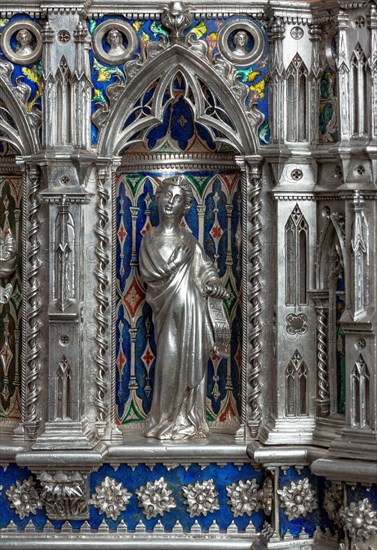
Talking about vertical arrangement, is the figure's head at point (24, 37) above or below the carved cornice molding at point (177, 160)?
above

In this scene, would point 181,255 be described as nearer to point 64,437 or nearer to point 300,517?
point 64,437

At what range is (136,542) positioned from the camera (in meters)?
10.9

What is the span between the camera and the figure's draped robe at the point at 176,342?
1119 cm

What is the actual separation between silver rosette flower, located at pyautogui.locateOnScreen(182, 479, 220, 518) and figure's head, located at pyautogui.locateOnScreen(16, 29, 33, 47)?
410 cm

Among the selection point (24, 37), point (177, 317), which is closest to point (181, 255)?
point (177, 317)

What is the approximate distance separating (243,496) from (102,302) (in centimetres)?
209

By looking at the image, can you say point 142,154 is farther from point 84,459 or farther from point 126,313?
point 84,459

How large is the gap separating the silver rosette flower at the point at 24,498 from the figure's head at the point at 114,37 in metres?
3.83

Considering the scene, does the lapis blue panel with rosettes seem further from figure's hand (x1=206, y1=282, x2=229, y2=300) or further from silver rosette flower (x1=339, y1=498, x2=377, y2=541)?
figure's hand (x1=206, y1=282, x2=229, y2=300)

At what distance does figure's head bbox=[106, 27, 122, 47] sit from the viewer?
10.9 metres

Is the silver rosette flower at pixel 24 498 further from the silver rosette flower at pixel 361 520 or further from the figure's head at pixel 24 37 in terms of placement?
the figure's head at pixel 24 37

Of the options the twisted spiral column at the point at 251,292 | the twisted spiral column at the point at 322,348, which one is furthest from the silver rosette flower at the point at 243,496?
the twisted spiral column at the point at 322,348

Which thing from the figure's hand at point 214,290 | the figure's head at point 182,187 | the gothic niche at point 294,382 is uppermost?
the figure's head at point 182,187

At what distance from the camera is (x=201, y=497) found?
11.0 meters
